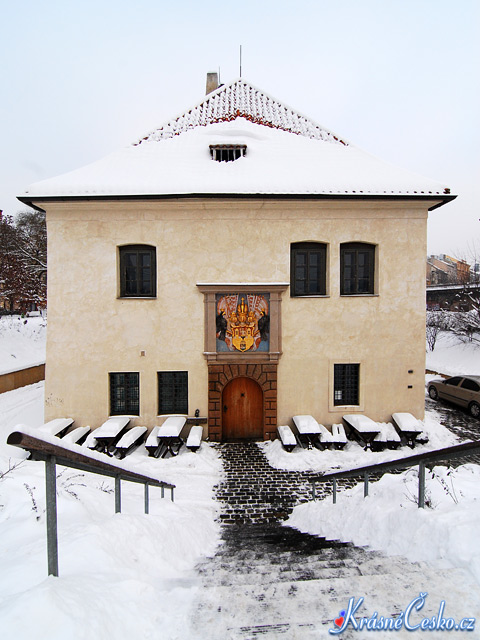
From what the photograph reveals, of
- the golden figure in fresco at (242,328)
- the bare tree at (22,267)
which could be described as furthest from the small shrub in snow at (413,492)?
the bare tree at (22,267)

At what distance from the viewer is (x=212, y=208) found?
36.3 feet

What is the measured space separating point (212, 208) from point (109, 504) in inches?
343

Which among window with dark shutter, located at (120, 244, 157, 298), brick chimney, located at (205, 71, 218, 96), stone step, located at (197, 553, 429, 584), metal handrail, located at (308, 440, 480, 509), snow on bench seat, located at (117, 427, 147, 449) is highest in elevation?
brick chimney, located at (205, 71, 218, 96)

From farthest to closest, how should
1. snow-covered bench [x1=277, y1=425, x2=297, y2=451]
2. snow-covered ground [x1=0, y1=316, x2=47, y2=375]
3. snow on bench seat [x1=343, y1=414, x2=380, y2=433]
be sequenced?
snow-covered ground [x1=0, y1=316, x2=47, y2=375] < snow on bench seat [x1=343, y1=414, x2=380, y2=433] < snow-covered bench [x1=277, y1=425, x2=297, y2=451]

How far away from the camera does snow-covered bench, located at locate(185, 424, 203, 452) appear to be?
33.1 ft

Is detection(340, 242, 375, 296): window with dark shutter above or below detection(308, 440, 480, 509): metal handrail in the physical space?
above

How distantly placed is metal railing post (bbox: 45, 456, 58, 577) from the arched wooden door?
8.86 meters

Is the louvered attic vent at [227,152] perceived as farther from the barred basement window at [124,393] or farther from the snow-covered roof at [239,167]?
the barred basement window at [124,393]

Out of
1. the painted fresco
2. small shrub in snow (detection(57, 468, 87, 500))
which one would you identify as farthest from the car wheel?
small shrub in snow (detection(57, 468, 87, 500))

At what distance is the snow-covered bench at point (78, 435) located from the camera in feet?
33.4

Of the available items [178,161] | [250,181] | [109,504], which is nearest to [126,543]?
[109,504]

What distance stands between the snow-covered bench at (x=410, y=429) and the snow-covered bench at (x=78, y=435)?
9.99 metres

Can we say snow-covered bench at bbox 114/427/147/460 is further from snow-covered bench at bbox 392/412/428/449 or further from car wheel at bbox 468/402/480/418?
car wheel at bbox 468/402/480/418

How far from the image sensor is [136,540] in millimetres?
3977
